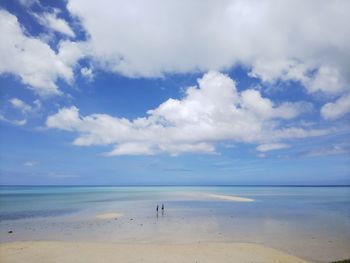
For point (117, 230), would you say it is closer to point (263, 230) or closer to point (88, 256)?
point (88, 256)

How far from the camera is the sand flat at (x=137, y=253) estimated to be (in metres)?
19.6

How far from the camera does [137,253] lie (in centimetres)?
2119

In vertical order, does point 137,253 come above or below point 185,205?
below

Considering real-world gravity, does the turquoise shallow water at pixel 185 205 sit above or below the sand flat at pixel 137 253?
above

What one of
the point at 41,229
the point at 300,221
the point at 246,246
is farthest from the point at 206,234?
the point at 41,229

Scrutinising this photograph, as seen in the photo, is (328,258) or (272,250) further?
(272,250)

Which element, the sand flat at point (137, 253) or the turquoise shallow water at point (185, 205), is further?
the turquoise shallow water at point (185, 205)

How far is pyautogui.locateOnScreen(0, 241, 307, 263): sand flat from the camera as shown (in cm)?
1958

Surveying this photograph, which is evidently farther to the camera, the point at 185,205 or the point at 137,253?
the point at 185,205

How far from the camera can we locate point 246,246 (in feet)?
75.3

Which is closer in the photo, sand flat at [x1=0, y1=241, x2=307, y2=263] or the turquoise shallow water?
sand flat at [x1=0, y1=241, x2=307, y2=263]

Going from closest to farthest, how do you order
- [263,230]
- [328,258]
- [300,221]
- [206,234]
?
[328,258], [206,234], [263,230], [300,221]

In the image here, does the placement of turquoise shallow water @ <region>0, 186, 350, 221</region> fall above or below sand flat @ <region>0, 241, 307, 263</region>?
above

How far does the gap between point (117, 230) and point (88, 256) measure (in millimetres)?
10285
